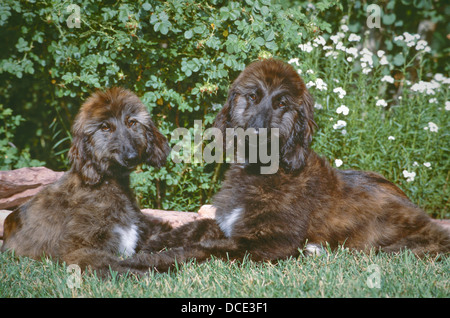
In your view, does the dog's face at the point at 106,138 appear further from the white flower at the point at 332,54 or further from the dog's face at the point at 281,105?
the white flower at the point at 332,54

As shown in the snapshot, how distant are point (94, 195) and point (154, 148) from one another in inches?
21.7

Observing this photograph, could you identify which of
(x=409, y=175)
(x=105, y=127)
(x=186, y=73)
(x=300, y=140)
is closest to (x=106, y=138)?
(x=105, y=127)

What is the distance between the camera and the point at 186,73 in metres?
3.59

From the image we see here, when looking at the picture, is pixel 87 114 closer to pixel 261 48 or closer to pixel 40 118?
pixel 261 48

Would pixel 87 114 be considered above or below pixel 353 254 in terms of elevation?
above

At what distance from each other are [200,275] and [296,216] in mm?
737

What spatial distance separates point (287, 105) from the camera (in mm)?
2920

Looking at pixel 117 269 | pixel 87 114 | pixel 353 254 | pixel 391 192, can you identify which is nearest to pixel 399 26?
pixel 391 192

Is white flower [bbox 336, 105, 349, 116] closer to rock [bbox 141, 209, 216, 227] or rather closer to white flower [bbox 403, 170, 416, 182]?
white flower [bbox 403, 170, 416, 182]

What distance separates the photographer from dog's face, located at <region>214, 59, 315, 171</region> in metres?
2.88

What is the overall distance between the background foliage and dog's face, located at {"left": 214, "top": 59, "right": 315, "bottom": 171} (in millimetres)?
636

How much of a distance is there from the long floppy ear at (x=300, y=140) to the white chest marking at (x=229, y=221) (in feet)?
1.49

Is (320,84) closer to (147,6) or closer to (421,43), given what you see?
(421,43)
